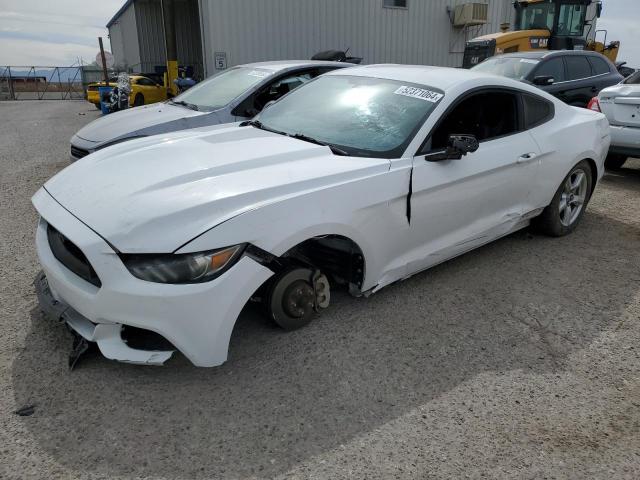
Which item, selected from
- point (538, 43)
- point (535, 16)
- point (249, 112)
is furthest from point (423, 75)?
point (535, 16)

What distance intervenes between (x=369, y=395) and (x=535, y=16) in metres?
14.9

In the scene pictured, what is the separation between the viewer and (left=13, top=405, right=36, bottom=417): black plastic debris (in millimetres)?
2373

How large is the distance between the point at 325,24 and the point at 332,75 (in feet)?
44.9

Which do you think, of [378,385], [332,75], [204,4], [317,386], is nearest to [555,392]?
[378,385]

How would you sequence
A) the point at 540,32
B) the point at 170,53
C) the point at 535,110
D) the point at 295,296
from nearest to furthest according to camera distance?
the point at 295,296, the point at 535,110, the point at 540,32, the point at 170,53

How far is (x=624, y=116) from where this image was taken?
21.4ft

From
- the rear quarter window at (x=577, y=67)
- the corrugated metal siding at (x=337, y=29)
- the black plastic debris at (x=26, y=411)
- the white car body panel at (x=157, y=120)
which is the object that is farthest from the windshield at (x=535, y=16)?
the black plastic debris at (x=26, y=411)

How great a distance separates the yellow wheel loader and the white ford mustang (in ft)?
31.9

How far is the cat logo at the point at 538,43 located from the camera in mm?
13375

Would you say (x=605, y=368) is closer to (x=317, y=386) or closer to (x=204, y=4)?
(x=317, y=386)

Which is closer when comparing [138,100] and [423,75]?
[423,75]

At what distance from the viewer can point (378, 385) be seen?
2.66m

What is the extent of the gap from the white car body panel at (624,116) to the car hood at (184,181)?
4912 mm

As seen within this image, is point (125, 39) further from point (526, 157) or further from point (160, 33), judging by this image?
point (526, 157)
